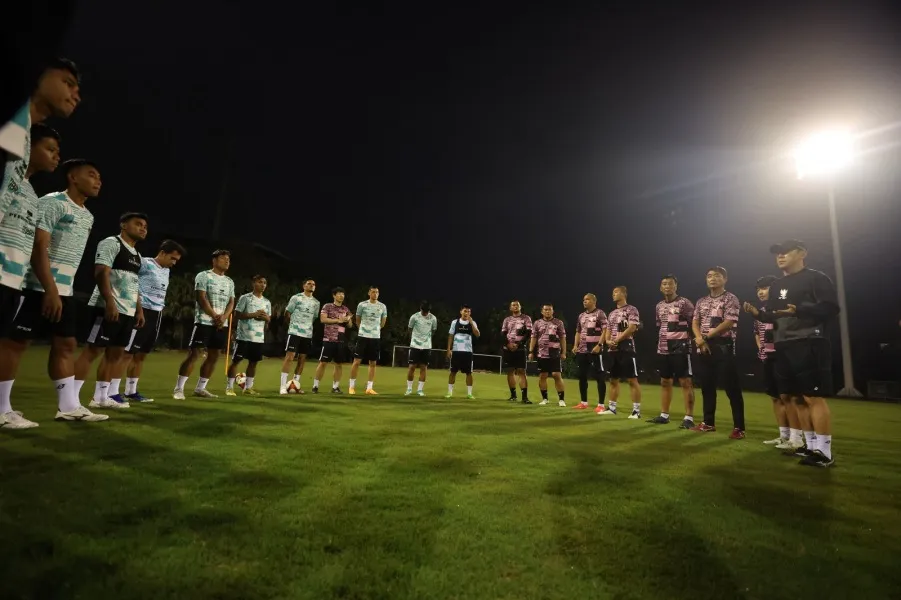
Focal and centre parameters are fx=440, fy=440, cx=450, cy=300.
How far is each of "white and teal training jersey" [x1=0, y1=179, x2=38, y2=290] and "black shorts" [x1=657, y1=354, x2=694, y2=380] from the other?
344 inches

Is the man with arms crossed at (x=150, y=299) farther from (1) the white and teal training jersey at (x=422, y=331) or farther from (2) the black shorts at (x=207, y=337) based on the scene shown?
(1) the white and teal training jersey at (x=422, y=331)

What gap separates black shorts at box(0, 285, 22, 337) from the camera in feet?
11.1

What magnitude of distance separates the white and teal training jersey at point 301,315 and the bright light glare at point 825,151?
78.0ft

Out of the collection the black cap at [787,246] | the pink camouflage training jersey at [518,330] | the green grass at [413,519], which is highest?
the black cap at [787,246]

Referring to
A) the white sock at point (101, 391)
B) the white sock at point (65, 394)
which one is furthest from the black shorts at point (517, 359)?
the white sock at point (65, 394)

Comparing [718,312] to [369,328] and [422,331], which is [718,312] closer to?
[422,331]

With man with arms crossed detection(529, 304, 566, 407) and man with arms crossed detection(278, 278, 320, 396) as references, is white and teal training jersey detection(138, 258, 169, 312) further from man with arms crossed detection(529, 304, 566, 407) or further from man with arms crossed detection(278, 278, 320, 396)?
man with arms crossed detection(529, 304, 566, 407)

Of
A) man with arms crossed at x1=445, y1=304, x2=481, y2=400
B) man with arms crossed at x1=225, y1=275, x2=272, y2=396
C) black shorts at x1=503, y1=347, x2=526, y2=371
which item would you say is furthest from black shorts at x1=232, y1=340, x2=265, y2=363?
black shorts at x1=503, y1=347, x2=526, y2=371

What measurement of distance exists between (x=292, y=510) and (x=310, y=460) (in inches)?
46.9

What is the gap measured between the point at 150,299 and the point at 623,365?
8841mm

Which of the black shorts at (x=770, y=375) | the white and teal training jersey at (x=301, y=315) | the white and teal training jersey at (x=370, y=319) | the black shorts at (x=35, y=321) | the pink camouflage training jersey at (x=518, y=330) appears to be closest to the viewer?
the black shorts at (x=35, y=321)

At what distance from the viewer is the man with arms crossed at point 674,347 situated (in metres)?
7.81

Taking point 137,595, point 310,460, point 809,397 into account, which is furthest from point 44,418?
point 809,397

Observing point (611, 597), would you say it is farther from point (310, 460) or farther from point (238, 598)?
point (310, 460)
